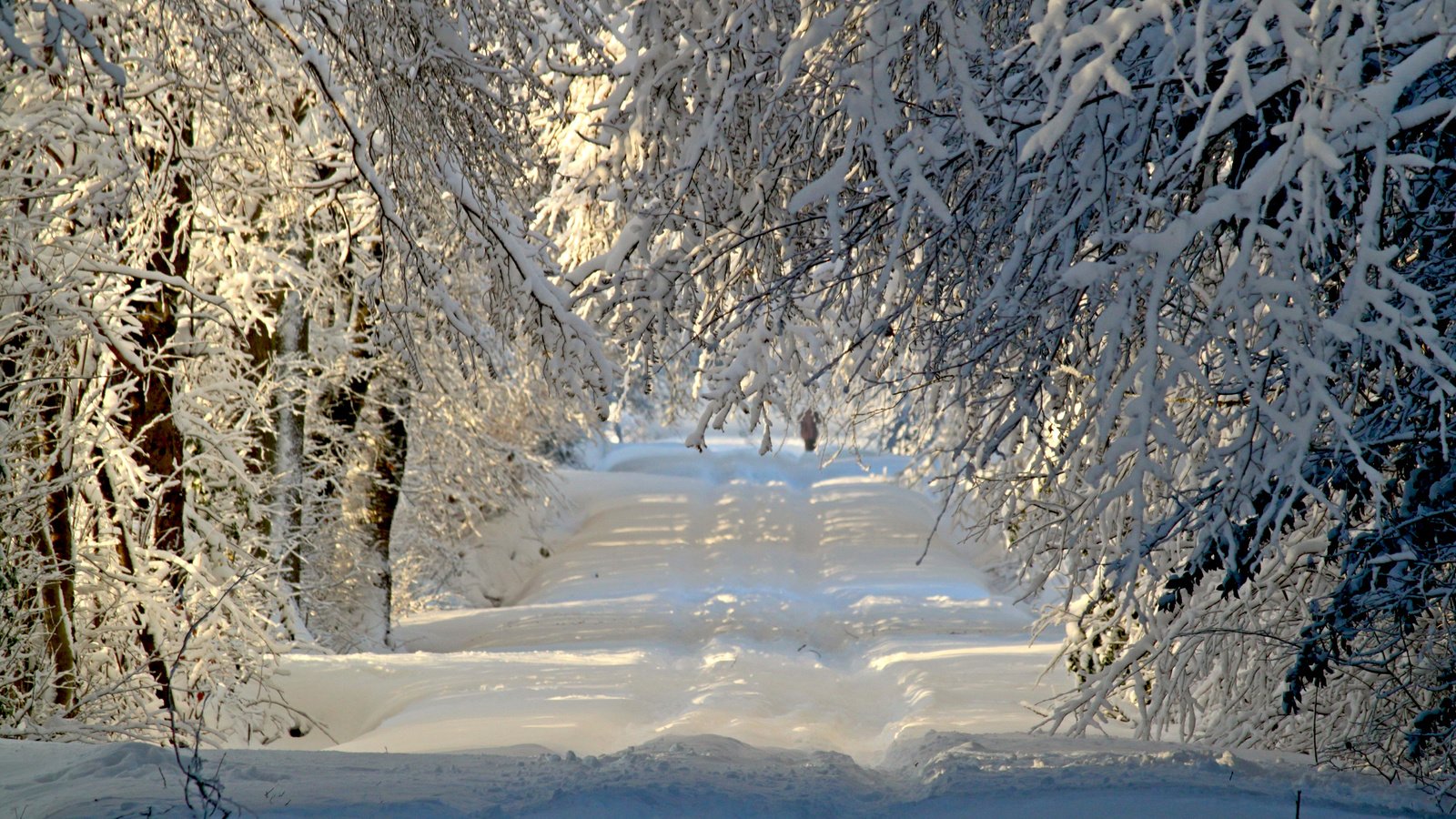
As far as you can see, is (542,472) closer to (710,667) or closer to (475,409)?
(475,409)

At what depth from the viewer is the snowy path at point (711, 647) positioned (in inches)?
358

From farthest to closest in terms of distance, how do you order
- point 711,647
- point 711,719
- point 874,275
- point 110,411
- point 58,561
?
point 711,647 < point 711,719 < point 110,411 < point 58,561 < point 874,275

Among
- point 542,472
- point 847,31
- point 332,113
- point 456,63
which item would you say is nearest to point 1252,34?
point 847,31

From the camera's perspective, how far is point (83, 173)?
706 centimetres

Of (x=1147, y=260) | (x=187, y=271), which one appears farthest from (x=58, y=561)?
(x=1147, y=260)

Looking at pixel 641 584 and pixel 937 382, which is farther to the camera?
pixel 641 584

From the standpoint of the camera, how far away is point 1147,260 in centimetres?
397

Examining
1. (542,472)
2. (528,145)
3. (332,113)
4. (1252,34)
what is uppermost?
(332,113)

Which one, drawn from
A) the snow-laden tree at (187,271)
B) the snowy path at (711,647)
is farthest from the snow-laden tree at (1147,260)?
the snowy path at (711,647)

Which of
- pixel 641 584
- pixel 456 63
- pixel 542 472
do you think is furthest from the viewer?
pixel 542 472

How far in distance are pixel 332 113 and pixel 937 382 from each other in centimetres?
432

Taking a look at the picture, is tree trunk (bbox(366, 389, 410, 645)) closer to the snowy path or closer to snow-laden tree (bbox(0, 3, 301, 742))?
the snowy path

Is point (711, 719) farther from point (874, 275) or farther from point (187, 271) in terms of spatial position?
point (187, 271)

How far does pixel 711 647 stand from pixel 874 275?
8.89m
